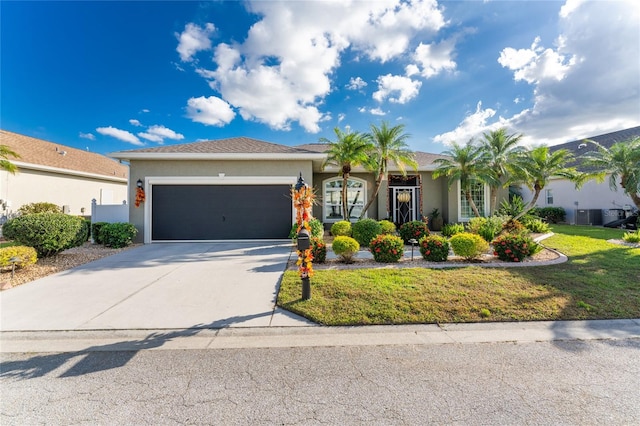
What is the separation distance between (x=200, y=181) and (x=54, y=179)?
10.8 metres

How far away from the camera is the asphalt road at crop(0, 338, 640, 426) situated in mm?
2219

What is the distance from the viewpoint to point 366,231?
9.23m

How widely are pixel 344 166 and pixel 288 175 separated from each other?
2.48m

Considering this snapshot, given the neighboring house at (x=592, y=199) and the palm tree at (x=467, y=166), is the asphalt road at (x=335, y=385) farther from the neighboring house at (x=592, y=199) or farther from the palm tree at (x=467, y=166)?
the neighboring house at (x=592, y=199)

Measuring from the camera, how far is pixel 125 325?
3.89 m

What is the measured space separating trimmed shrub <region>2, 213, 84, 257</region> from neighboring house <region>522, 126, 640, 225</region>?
23.1 meters

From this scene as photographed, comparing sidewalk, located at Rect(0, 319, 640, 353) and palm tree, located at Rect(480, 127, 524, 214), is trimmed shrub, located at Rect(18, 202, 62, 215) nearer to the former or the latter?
sidewalk, located at Rect(0, 319, 640, 353)

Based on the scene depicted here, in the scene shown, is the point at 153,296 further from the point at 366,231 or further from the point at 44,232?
the point at 366,231

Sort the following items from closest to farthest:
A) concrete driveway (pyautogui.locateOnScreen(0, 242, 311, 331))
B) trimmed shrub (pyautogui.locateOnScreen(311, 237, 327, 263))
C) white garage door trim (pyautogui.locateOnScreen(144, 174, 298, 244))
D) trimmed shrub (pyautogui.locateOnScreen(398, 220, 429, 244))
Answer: concrete driveway (pyautogui.locateOnScreen(0, 242, 311, 331)) < trimmed shrub (pyautogui.locateOnScreen(311, 237, 327, 263)) < trimmed shrub (pyautogui.locateOnScreen(398, 220, 429, 244)) < white garage door trim (pyautogui.locateOnScreen(144, 174, 298, 244))

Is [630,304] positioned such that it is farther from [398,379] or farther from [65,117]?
[65,117]

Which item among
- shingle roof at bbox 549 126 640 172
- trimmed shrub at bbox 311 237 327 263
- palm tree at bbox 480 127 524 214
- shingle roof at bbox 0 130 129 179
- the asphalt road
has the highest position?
shingle roof at bbox 549 126 640 172

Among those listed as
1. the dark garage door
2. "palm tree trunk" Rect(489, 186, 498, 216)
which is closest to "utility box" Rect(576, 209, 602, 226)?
"palm tree trunk" Rect(489, 186, 498, 216)

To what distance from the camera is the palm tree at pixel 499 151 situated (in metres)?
11.4

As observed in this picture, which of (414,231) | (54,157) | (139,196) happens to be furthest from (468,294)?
(54,157)
